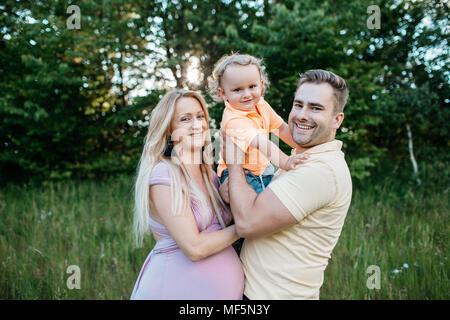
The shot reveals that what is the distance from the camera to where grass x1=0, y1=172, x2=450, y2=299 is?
11.2ft

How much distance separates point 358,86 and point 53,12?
24.9 feet

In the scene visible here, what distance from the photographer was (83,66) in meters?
8.29

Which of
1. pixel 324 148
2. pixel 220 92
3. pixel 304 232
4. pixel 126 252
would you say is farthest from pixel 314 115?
pixel 126 252

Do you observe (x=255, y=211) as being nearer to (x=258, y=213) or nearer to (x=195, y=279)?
(x=258, y=213)

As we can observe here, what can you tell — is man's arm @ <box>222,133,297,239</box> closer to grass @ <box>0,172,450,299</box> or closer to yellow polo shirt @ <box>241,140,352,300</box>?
yellow polo shirt @ <box>241,140,352,300</box>

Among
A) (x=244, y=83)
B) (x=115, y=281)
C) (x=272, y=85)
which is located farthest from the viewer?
(x=272, y=85)

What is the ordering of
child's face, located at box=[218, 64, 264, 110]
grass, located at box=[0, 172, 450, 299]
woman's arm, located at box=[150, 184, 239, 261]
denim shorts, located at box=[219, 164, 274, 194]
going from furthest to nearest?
grass, located at box=[0, 172, 450, 299], child's face, located at box=[218, 64, 264, 110], denim shorts, located at box=[219, 164, 274, 194], woman's arm, located at box=[150, 184, 239, 261]


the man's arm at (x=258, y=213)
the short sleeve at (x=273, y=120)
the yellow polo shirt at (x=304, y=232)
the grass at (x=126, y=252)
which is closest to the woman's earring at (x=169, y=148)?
the man's arm at (x=258, y=213)

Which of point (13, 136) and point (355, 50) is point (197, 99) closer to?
point (355, 50)

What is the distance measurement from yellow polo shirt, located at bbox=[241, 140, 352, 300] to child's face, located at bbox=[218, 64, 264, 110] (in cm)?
77

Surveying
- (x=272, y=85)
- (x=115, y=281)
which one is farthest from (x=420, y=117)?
(x=115, y=281)

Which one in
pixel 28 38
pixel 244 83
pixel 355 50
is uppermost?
pixel 28 38

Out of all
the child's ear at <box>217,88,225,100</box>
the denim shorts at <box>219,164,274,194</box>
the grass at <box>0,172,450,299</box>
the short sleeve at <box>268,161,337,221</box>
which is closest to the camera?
the short sleeve at <box>268,161,337,221</box>

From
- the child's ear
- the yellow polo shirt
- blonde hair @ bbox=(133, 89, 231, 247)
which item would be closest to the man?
the yellow polo shirt
